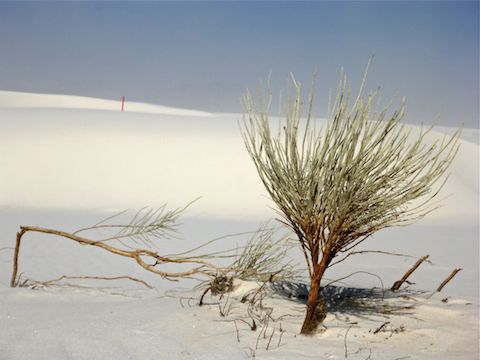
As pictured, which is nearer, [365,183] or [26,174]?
[365,183]

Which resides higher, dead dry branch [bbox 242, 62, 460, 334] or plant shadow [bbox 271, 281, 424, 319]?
dead dry branch [bbox 242, 62, 460, 334]

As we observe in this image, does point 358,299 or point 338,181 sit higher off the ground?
point 338,181

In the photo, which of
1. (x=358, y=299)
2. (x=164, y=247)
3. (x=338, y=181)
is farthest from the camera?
(x=164, y=247)

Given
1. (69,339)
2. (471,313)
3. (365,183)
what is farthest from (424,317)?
(69,339)

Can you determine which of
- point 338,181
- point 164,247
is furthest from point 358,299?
point 164,247

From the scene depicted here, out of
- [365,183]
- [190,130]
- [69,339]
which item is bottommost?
[69,339]

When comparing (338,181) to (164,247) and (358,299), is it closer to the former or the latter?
(358,299)

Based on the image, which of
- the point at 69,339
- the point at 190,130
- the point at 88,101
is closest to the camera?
the point at 69,339

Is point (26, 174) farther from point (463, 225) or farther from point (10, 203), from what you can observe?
point (463, 225)

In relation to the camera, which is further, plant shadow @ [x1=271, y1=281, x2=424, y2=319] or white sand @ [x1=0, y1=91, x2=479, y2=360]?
plant shadow @ [x1=271, y1=281, x2=424, y2=319]

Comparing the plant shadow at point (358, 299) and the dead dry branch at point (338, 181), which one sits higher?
the dead dry branch at point (338, 181)

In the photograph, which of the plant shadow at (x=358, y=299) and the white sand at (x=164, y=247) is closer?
the white sand at (x=164, y=247)

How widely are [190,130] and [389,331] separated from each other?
52.1ft

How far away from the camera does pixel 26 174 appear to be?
15.7m
